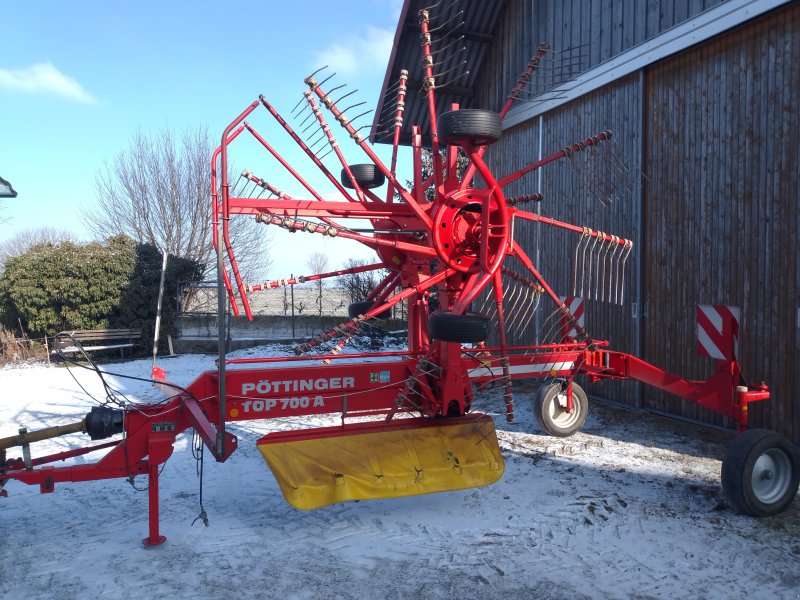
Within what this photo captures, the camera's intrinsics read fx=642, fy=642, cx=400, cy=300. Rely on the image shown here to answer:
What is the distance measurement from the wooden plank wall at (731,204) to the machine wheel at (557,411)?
1.49 metres

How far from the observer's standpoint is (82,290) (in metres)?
13.9

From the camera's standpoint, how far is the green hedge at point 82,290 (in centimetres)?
1388

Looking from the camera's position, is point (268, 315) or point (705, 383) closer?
point (705, 383)

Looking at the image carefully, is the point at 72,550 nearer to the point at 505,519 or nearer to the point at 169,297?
the point at 505,519

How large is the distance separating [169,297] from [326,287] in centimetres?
384

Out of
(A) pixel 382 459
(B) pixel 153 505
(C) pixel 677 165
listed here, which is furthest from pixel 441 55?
(B) pixel 153 505

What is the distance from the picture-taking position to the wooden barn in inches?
250

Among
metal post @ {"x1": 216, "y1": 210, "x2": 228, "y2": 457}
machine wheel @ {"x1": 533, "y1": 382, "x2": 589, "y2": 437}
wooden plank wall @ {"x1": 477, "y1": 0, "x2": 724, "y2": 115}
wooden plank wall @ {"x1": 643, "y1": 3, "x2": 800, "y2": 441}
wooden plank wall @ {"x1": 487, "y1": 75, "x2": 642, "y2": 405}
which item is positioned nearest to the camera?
metal post @ {"x1": 216, "y1": 210, "x2": 228, "y2": 457}

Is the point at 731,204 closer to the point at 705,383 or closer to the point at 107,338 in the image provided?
the point at 705,383

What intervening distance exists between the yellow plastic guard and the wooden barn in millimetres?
2575

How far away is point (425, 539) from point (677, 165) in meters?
5.61

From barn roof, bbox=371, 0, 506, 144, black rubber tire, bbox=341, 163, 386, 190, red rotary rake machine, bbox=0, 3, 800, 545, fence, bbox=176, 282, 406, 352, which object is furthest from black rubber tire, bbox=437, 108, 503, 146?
fence, bbox=176, 282, 406, 352

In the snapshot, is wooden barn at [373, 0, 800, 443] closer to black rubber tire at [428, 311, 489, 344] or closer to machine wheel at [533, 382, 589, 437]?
machine wheel at [533, 382, 589, 437]

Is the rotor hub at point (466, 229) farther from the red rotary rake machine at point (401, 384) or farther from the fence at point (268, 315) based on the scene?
the fence at point (268, 315)
